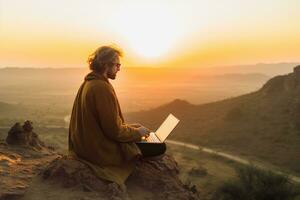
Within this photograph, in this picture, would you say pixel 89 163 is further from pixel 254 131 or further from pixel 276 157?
pixel 254 131

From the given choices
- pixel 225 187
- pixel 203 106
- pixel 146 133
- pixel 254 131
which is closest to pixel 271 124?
pixel 254 131

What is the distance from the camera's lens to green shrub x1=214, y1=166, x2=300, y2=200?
48.5 ft

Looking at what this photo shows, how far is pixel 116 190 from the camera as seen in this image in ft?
21.4

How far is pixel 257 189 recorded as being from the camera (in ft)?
49.2

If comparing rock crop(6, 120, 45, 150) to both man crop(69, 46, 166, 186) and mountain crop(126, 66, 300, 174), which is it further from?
mountain crop(126, 66, 300, 174)

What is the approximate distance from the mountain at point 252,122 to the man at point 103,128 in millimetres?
18327

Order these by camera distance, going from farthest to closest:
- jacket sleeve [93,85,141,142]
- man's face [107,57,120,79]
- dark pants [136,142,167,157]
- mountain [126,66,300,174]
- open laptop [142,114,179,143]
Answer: mountain [126,66,300,174], open laptop [142,114,179,143], dark pants [136,142,167,157], man's face [107,57,120,79], jacket sleeve [93,85,141,142]

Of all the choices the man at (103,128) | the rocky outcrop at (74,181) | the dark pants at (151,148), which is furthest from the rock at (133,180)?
the dark pants at (151,148)

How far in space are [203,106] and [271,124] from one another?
35.4ft

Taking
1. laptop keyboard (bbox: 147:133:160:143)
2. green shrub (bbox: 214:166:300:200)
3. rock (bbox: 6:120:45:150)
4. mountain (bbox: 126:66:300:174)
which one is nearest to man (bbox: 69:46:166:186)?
laptop keyboard (bbox: 147:133:160:143)

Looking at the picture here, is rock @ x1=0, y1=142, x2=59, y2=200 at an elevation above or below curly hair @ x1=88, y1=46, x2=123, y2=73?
below

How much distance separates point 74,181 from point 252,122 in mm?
28386

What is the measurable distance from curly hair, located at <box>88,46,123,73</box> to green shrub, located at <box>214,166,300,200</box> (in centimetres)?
998

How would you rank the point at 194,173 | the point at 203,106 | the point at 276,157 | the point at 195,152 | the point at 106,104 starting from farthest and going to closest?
the point at 203,106 → the point at 195,152 → the point at 276,157 → the point at 194,173 → the point at 106,104
